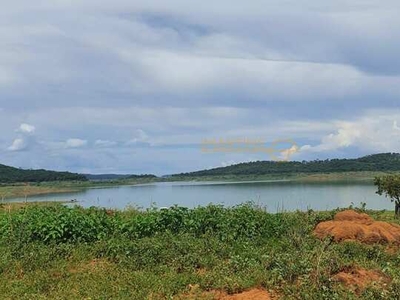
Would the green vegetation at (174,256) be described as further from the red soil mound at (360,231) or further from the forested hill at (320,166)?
the forested hill at (320,166)

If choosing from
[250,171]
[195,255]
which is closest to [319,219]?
[195,255]

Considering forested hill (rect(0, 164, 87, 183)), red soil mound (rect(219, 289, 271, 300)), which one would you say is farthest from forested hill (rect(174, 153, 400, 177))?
red soil mound (rect(219, 289, 271, 300))

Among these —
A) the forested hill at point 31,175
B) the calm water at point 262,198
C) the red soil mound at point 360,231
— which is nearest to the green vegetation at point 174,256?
the red soil mound at point 360,231

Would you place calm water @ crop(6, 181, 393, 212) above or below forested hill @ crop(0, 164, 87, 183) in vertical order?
below

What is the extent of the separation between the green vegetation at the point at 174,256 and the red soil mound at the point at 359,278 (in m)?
0.19

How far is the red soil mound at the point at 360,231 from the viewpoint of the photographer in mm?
12742

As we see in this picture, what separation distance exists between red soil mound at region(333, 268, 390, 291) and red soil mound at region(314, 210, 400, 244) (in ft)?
13.7

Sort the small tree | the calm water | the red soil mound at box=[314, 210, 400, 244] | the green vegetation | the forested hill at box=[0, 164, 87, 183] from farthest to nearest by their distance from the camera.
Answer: the forested hill at box=[0, 164, 87, 183] < the calm water < the small tree < the red soil mound at box=[314, 210, 400, 244] < the green vegetation

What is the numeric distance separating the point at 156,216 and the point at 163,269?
382cm

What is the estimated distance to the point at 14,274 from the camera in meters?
10.1

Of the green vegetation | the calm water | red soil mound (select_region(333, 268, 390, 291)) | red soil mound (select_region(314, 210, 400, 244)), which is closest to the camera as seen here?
red soil mound (select_region(333, 268, 390, 291))

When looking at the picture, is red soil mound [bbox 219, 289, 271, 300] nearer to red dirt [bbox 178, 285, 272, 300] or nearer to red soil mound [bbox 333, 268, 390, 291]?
red dirt [bbox 178, 285, 272, 300]

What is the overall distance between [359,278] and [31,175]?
134 metres

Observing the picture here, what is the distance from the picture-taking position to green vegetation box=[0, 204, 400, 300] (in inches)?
322
